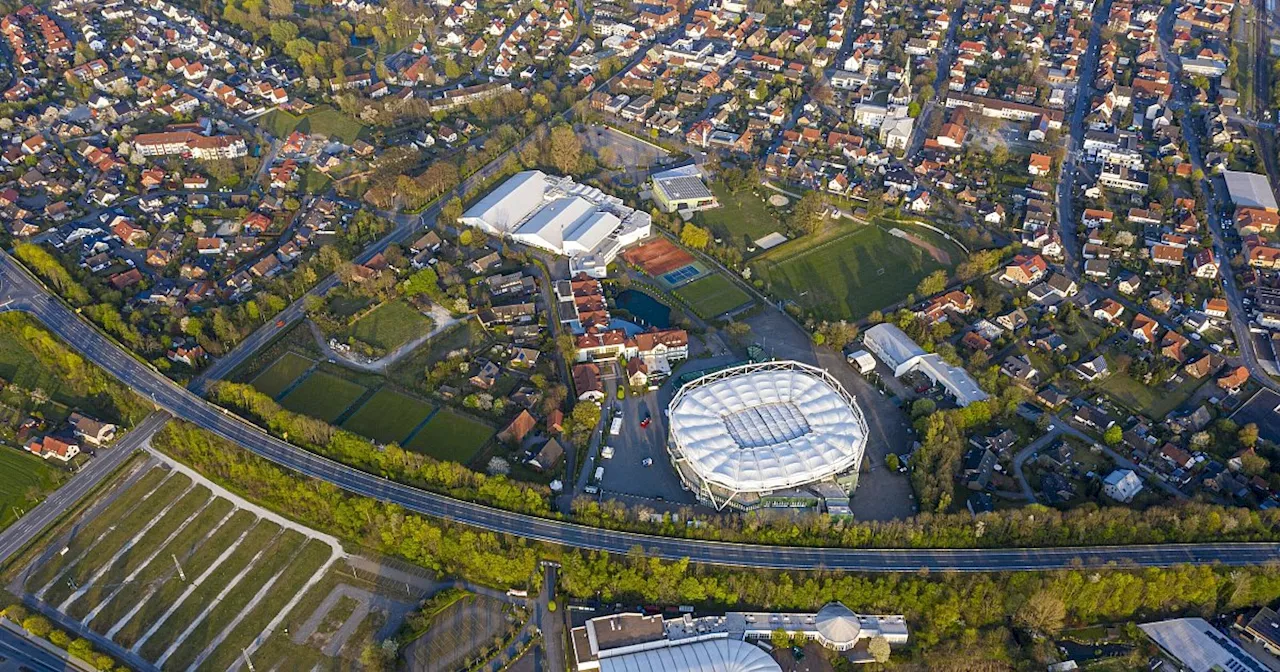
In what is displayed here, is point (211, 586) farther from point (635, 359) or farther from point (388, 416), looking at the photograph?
point (635, 359)

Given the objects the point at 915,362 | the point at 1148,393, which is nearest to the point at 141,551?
the point at 915,362

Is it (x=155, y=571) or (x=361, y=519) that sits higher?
(x=361, y=519)

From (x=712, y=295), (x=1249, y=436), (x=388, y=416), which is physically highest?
(x=1249, y=436)

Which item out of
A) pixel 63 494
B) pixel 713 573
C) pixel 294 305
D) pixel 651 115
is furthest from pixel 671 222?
pixel 63 494

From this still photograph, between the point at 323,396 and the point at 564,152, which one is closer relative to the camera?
the point at 323,396

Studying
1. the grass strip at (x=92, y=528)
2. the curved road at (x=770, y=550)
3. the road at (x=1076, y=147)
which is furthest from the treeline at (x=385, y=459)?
the road at (x=1076, y=147)

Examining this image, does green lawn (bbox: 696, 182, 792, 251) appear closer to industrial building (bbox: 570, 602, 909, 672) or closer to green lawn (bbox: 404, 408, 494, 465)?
green lawn (bbox: 404, 408, 494, 465)

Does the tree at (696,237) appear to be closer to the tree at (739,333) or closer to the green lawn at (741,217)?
the green lawn at (741,217)
